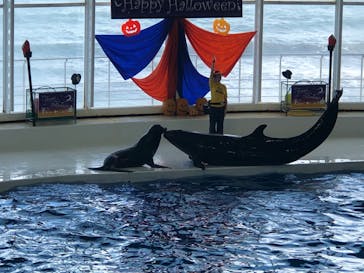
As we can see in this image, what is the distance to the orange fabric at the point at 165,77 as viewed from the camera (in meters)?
17.9

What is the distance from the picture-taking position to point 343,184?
14953 millimetres

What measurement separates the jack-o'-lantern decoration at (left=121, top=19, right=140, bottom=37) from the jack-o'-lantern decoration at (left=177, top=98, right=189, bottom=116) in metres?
1.49

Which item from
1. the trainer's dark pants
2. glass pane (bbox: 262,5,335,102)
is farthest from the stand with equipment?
glass pane (bbox: 262,5,335,102)

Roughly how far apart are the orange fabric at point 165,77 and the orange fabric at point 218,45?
0.37 m

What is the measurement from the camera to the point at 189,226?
12.6m

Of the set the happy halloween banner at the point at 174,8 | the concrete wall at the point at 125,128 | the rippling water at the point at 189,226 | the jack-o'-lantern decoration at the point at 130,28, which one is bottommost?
the rippling water at the point at 189,226

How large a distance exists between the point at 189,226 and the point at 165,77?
5994 mm

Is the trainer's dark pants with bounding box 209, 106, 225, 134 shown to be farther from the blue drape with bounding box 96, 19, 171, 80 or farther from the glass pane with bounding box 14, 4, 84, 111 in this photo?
the glass pane with bounding box 14, 4, 84, 111

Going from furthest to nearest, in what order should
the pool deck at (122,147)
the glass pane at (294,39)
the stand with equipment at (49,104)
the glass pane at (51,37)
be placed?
the glass pane at (294,39)
the glass pane at (51,37)
the stand with equipment at (49,104)
the pool deck at (122,147)

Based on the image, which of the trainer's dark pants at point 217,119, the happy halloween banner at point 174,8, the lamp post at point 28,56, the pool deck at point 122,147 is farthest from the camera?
the happy halloween banner at point 174,8

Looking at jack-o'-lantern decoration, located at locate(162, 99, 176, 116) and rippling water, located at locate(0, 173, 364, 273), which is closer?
rippling water, located at locate(0, 173, 364, 273)

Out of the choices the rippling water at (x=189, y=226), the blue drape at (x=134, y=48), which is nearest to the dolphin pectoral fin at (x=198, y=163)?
the rippling water at (x=189, y=226)

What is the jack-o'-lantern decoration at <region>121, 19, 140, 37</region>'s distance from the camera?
57.8 ft

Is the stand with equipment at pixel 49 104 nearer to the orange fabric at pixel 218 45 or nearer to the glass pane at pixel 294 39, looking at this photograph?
the orange fabric at pixel 218 45
